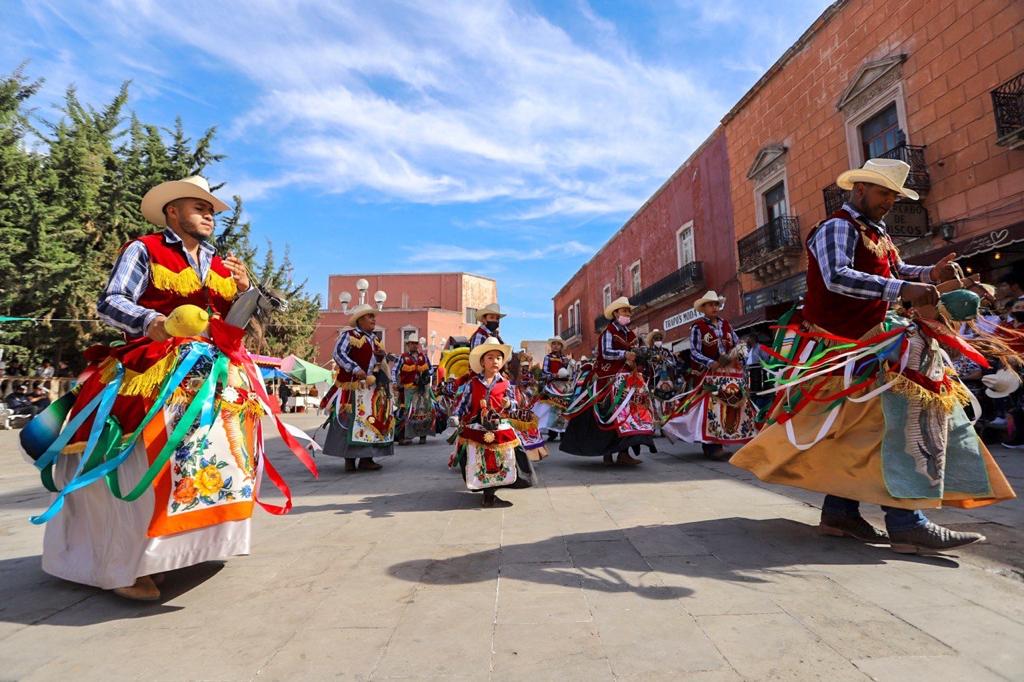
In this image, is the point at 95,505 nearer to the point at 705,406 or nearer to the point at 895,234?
the point at 705,406

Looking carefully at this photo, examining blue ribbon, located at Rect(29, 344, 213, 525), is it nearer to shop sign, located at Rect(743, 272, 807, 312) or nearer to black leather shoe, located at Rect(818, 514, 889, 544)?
black leather shoe, located at Rect(818, 514, 889, 544)

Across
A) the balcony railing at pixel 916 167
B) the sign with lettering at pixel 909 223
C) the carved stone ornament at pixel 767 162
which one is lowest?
the sign with lettering at pixel 909 223

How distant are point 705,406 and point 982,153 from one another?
736cm

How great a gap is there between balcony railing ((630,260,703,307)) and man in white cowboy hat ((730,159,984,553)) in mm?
15648

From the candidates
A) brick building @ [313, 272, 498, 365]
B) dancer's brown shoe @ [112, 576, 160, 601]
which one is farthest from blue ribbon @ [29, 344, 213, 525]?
brick building @ [313, 272, 498, 365]

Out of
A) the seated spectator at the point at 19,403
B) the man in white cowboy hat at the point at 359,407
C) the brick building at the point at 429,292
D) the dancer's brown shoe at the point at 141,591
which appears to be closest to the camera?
the dancer's brown shoe at the point at 141,591

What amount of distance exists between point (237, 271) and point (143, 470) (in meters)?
1.10

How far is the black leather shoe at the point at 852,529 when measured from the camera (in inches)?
117

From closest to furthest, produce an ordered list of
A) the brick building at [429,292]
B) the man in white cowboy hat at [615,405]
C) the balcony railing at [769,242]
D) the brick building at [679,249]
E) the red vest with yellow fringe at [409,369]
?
1. the man in white cowboy hat at [615,405]
2. the red vest with yellow fringe at [409,369]
3. the balcony railing at [769,242]
4. the brick building at [679,249]
5. the brick building at [429,292]

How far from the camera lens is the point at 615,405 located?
20.6ft

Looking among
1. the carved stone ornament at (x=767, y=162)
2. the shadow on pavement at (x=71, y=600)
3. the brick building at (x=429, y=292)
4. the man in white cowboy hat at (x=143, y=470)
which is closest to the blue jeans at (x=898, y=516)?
the man in white cowboy hat at (x=143, y=470)

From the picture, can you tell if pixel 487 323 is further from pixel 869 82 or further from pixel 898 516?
pixel 869 82

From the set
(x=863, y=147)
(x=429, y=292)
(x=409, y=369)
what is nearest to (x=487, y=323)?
(x=409, y=369)

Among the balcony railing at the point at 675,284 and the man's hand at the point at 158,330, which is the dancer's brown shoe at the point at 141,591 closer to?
the man's hand at the point at 158,330
